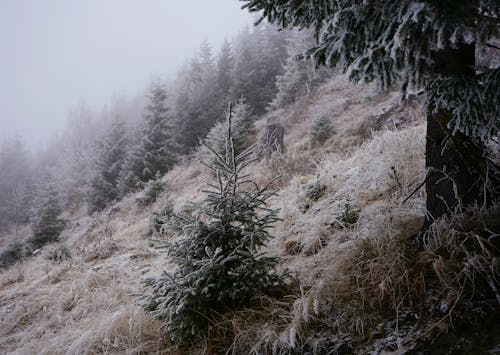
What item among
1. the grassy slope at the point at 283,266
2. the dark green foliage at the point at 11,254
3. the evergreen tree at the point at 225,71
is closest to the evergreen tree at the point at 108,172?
the dark green foliage at the point at 11,254

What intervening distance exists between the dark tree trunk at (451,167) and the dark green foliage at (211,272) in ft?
3.61

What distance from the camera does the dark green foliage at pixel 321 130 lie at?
343 inches

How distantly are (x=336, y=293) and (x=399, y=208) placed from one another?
1157 millimetres

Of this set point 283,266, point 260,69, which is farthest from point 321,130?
point 260,69

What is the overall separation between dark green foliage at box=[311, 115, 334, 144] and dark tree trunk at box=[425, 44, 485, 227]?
648 centimetres

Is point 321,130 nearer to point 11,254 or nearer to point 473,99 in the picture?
point 473,99

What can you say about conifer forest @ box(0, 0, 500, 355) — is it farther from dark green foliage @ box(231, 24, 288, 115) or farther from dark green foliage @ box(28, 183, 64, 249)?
dark green foliage @ box(231, 24, 288, 115)

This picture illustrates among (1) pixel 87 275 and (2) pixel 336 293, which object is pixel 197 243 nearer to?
(2) pixel 336 293

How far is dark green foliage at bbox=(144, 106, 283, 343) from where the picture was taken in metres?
2.09

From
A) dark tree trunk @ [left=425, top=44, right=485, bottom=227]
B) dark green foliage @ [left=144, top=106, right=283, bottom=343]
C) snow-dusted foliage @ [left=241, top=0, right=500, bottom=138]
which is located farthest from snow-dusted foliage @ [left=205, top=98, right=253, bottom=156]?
snow-dusted foliage @ [left=241, top=0, right=500, bottom=138]

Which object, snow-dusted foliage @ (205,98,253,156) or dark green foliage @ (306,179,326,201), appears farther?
snow-dusted foliage @ (205,98,253,156)

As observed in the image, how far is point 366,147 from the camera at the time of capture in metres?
5.24

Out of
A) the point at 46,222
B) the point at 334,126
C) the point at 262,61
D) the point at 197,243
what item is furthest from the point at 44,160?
the point at 197,243

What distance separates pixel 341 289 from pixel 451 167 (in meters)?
1.04
